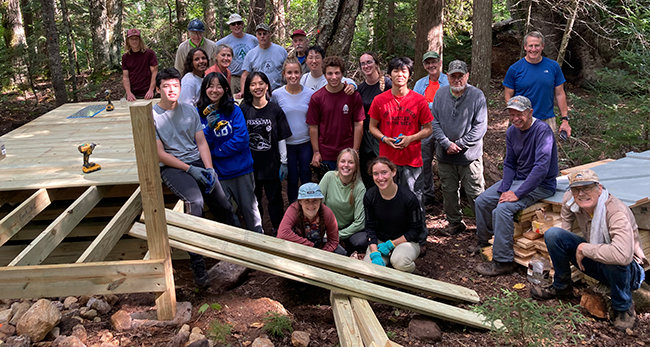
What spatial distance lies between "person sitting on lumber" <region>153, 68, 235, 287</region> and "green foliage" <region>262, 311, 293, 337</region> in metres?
1.09

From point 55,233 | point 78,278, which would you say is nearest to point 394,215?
point 78,278

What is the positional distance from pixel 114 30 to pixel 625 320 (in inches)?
611

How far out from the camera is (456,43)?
1193cm

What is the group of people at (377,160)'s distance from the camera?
13.1ft

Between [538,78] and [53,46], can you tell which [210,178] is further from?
[53,46]

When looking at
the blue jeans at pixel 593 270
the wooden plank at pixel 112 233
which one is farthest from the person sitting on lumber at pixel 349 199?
the wooden plank at pixel 112 233

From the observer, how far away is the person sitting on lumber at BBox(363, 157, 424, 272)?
4.44 m

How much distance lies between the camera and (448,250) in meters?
5.30

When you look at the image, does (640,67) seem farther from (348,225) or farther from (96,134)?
(96,134)

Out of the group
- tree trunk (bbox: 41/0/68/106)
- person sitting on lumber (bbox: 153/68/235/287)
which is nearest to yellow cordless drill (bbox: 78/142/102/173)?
person sitting on lumber (bbox: 153/68/235/287)

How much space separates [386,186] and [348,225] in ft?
2.66

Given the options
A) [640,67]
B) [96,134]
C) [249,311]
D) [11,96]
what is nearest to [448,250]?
[249,311]

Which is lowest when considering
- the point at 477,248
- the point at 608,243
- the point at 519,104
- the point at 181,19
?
the point at 477,248

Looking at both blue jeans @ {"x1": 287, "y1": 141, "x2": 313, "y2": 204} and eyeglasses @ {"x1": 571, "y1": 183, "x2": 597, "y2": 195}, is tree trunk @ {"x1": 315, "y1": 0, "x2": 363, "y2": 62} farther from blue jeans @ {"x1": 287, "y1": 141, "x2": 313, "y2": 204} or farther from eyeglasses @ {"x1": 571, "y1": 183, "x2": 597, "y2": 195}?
eyeglasses @ {"x1": 571, "y1": 183, "x2": 597, "y2": 195}
